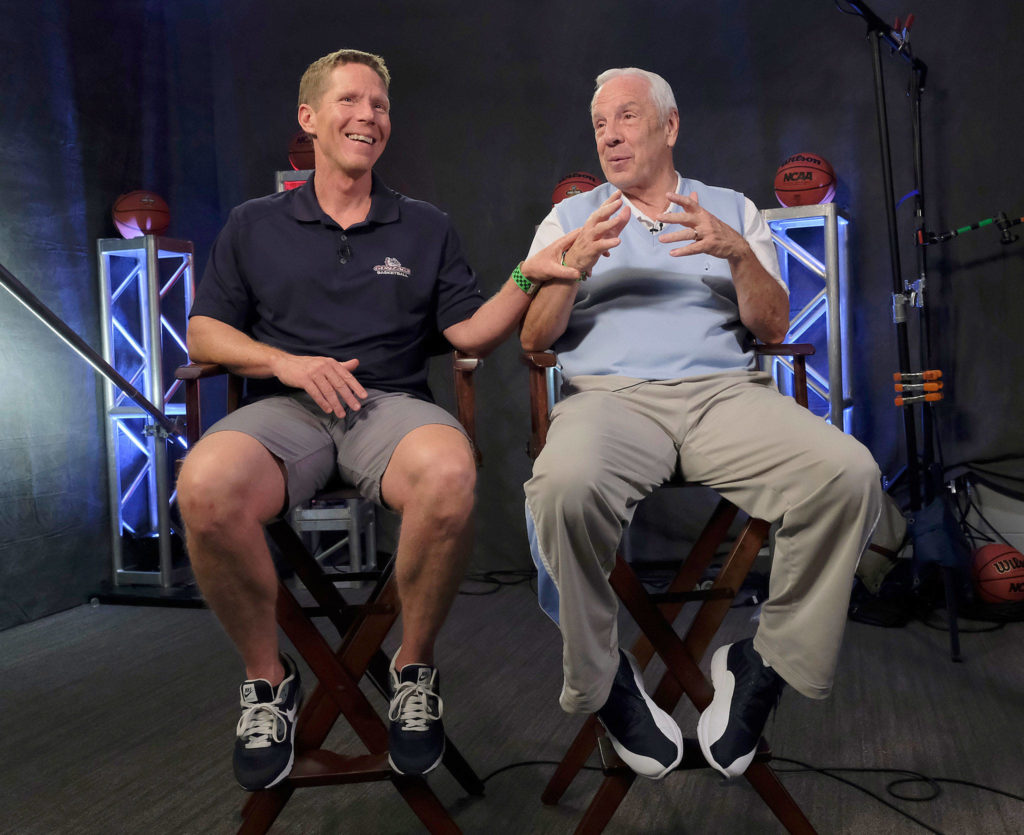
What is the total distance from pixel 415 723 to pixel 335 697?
181 millimetres

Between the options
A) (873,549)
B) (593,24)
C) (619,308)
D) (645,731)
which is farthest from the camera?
(593,24)

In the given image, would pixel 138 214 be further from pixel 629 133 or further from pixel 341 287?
pixel 629 133

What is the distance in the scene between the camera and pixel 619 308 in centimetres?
202

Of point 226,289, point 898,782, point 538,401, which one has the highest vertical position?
point 226,289

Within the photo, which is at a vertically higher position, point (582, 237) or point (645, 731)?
point (582, 237)

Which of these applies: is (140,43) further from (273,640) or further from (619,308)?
(273,640)

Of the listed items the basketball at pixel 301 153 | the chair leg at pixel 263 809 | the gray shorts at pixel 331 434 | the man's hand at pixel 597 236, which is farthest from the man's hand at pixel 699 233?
the basketball at pixel 301 153

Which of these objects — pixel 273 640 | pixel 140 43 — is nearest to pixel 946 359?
pixel 273 640

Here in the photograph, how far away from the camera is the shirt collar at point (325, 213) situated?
6.85 feet

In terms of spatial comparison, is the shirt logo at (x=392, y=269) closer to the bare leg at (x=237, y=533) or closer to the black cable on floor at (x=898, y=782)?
the bare leg at (x=237, y=533)

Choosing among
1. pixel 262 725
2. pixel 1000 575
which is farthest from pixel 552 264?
pixel 1000 575

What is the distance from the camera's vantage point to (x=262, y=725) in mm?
1574

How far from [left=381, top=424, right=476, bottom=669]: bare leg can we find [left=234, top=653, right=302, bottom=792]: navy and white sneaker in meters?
0.22

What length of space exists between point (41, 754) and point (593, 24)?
11.5ft
